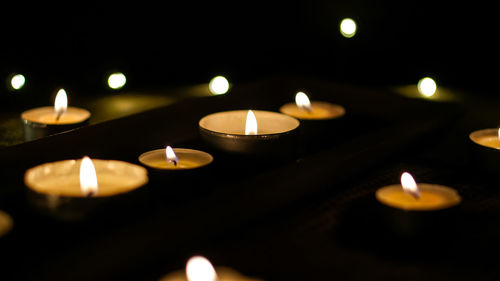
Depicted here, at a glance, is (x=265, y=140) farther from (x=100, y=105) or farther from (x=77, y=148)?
(x=100, y=105)

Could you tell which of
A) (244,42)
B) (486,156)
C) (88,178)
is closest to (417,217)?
(486,156)

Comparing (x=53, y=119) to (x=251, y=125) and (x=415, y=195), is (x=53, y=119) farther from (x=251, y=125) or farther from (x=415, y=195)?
(x=415, y=195)

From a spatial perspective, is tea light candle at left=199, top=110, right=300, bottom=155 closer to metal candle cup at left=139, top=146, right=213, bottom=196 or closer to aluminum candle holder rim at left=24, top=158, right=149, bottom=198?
metal candle cup at left=139, top=146, right=213, bottom=196

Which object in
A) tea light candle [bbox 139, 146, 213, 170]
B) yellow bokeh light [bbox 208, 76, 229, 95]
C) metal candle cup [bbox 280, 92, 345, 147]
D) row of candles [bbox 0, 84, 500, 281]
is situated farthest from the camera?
yellow bokeh light [bbox 208, 76, 229, 95]

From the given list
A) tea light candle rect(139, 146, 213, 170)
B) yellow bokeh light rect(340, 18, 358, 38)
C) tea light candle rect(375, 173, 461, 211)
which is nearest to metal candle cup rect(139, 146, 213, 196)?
tea light candle rect(139, 146, 213, 170)

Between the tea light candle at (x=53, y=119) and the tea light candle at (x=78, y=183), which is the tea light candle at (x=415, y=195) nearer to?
the tea light candle at (x=78, y=183)

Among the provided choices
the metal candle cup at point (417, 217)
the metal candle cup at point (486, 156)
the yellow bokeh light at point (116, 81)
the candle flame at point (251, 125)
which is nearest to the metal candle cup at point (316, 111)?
the candle flame at point (251, 125)

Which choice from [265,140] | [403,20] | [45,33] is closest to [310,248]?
[265,140]
